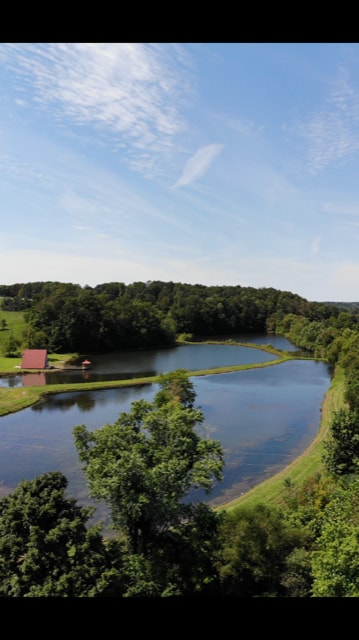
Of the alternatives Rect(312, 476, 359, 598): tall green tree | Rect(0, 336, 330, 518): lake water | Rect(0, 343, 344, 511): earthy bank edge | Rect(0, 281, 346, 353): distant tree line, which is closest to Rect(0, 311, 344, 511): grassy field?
Rect(0, 343, 344, 511): earthy bank edge

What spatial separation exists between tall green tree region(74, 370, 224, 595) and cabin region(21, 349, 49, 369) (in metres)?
31.5

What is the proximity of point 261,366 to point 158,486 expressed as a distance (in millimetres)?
37519

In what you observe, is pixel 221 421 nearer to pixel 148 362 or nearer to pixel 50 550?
pixel 50 550

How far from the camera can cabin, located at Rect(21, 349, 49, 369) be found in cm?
4072

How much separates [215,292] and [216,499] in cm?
8175

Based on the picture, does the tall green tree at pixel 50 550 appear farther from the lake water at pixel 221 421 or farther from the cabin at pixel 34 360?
the cabin at pixel 34 360

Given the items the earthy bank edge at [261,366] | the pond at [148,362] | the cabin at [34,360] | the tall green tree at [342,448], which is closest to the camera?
the tall green tree at [342,448]

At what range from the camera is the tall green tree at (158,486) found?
9.27m

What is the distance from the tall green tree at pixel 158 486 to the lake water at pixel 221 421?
21.2 ft

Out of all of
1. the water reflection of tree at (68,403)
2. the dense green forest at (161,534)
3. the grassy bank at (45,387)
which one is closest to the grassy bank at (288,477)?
the dense green forest at (161,534)

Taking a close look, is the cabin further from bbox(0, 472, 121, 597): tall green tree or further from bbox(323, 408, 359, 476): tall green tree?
bbox(0, 472, 121, 597): tall green tree

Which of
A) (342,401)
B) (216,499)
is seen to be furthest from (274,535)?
(342,401)

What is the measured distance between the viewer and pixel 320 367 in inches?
1850
